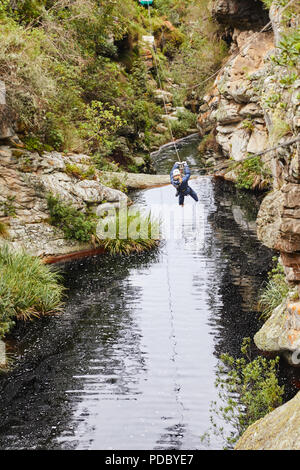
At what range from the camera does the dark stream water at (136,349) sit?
6668 millimetres

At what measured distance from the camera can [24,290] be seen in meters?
10.1

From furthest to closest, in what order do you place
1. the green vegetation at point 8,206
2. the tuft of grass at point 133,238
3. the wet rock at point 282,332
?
the tuft of grass at point 133,238, the green vegetation at point 8,206, the wet rock at point 282,332

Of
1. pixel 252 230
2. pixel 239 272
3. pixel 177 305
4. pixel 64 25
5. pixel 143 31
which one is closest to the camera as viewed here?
pixel 177 305

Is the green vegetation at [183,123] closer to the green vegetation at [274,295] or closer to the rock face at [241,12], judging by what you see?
the rock face at [241,12]

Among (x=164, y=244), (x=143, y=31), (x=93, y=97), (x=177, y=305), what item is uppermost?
(x=143, y=31)

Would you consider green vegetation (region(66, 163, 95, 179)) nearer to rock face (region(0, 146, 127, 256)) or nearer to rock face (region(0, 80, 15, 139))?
rock face (region(0, 146, 127, 256))

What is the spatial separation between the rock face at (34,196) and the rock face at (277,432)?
9201 millimetres

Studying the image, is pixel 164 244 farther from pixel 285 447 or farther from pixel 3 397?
pixel 285 447

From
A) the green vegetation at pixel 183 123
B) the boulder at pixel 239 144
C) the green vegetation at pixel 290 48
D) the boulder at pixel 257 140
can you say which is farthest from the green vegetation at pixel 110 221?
the green vegetation at pixel 183 123

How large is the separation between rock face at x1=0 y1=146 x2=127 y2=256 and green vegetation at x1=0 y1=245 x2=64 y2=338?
1498 mm

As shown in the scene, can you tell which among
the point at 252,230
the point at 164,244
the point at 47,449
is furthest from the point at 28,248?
the point at 252,230

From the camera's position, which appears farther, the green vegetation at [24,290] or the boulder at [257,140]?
the boulder at [257,140]

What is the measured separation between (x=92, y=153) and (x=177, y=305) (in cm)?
1120

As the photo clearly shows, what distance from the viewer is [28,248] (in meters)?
12.9
